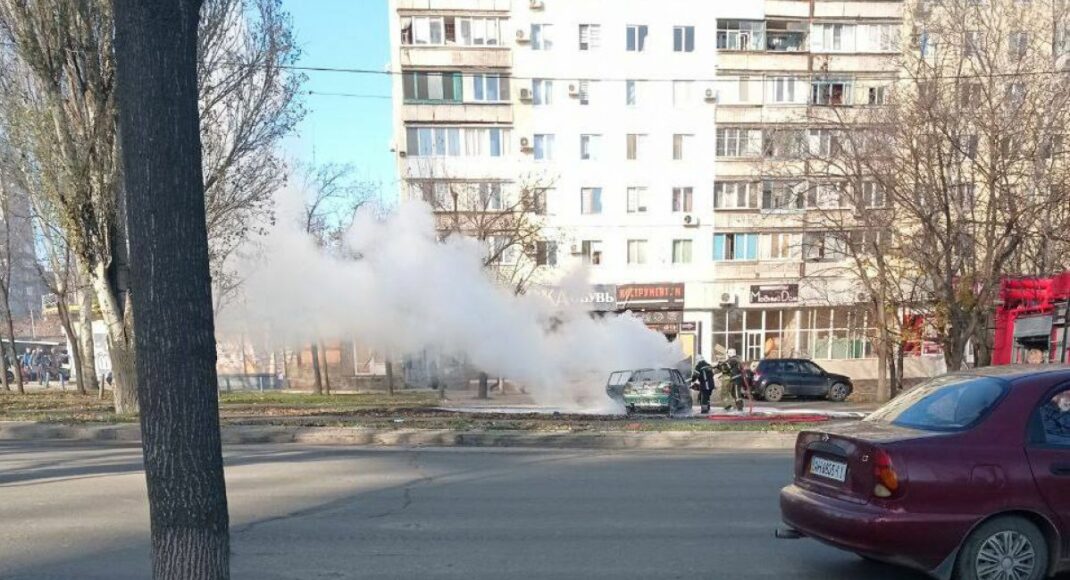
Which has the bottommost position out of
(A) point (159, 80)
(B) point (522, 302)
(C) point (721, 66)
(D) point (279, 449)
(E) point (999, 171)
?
(D) point (279, 449)

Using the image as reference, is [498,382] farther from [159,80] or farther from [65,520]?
[159,80]

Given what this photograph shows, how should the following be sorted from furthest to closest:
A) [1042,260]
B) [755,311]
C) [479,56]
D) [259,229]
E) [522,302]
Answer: [755,311]
[479,56]
[522,302]
[259,229]
[1042,260]

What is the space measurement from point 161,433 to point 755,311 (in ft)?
109

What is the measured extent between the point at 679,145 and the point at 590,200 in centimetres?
519

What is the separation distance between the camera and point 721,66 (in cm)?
3288

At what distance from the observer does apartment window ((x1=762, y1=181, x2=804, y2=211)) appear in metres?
22.8

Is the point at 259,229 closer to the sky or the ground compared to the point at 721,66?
closer to the ground

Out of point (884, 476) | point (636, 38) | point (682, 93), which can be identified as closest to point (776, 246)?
point (682, 93)

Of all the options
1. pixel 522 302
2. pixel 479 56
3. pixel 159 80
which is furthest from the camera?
pixel 479 56

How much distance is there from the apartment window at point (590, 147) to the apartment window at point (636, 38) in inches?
187

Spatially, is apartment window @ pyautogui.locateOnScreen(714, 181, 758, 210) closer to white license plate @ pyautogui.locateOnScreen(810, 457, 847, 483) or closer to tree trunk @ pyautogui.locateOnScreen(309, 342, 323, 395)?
tree trunk @ pyautogui.locateOnScreen(309, 342, 323, 395)

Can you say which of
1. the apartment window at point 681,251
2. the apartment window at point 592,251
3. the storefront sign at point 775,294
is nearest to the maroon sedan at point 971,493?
the apartment window at point 592,251

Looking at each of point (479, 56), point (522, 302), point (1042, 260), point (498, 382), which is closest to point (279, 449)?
point (522, 302)

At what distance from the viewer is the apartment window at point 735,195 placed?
109 feet
